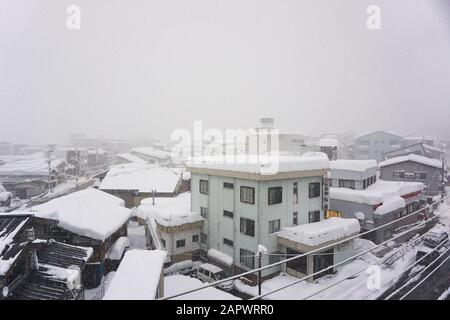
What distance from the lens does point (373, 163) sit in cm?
3033

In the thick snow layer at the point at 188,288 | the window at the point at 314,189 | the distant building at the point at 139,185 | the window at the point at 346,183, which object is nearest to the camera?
the thick snow layer at the point at 188,288

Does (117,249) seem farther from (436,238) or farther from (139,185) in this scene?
(436,238)

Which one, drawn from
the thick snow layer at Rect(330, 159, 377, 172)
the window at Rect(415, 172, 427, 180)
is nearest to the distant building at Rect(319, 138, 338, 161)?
the thick snow layer at Rect(330, 159, 377, 172)

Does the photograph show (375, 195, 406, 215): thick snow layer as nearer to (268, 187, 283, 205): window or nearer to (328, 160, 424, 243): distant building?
(328, 160, 424, 243): distant building

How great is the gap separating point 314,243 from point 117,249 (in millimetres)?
12850

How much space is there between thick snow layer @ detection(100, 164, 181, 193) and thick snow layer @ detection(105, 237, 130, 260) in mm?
14835

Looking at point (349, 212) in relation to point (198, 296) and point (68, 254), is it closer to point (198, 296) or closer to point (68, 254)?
point (198, 296)

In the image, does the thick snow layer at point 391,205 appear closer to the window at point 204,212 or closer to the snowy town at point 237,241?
the snowy town at point 237,241

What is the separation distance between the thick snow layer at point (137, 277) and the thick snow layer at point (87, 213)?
20.9 ft

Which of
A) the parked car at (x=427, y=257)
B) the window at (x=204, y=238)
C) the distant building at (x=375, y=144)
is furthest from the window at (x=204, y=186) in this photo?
the distant building at (x=375, y=144)

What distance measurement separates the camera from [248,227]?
1983 cm

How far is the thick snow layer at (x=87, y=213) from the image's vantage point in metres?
17.3
